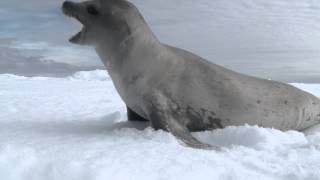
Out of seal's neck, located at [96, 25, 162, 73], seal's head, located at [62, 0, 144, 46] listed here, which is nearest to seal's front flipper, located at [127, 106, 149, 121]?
seal's neck, located at [96, 25, 162, 73]

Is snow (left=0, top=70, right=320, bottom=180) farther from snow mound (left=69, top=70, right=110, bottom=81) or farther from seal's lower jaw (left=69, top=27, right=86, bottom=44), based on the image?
snow mound (left=69, top=70, right=110, bottom=81)

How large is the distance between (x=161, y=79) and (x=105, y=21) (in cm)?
69

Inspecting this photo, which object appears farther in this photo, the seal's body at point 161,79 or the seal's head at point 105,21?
the seal's head at point 105,21

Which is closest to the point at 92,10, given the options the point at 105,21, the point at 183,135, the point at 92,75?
the point at 105,21

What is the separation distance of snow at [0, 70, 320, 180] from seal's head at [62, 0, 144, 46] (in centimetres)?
74

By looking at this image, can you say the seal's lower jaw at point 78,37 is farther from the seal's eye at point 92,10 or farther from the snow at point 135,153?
the snow at point 135,153

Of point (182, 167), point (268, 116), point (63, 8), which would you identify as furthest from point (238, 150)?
point (63, 8)

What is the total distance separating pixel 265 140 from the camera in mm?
3854

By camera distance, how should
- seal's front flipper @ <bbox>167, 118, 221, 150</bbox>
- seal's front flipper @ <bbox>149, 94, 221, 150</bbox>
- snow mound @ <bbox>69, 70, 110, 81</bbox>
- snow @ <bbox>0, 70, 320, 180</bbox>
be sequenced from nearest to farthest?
snow @ <bbox>0, 70, 320, 180</bbox>, seal's front flipper @ <bbox>167, 118, 221, 150</bbox>, seal's front flipper @ <bbox>149, 94, 221, 150</bbox>, snow mound @ <bbox>69, 70, 110, 81</bbox>

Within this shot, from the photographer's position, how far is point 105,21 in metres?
4.68

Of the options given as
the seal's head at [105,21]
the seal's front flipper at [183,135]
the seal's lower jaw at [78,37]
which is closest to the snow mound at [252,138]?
the seal's front flipper at [183,135]

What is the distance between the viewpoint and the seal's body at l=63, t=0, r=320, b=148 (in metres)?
4.51

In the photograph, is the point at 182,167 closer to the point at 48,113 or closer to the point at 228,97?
the point at 228,97

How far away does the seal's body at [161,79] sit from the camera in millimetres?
4508
